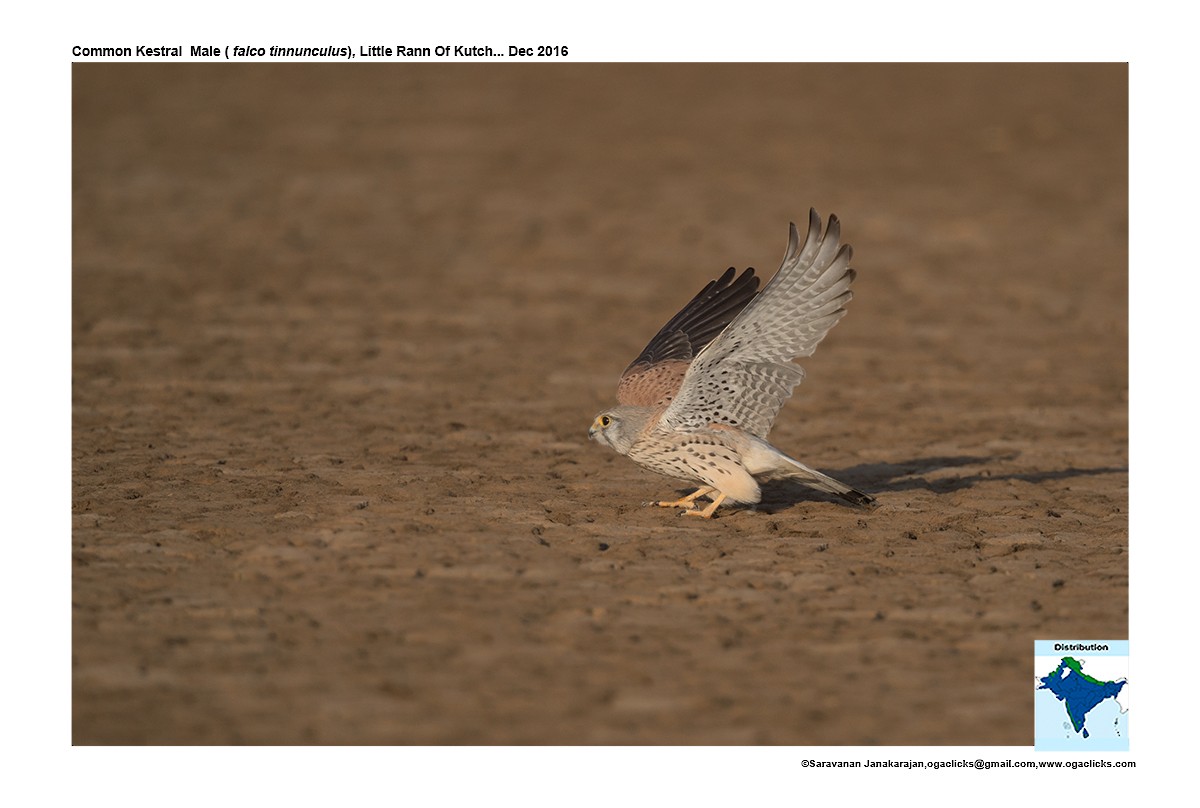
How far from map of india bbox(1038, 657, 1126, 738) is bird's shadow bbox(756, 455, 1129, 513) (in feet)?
7.32

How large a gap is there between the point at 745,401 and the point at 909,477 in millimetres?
1763

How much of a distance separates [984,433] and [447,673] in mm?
5211

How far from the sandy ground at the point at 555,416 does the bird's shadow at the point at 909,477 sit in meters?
0.04

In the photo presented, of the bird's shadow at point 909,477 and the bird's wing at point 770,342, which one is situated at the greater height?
the bird's wing at point 770,342

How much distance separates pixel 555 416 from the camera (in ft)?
32.5

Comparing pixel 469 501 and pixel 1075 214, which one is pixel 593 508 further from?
pixel 1075 214

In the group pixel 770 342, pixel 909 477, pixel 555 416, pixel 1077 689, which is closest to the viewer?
pixel 1077 689

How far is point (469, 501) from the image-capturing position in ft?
25.2

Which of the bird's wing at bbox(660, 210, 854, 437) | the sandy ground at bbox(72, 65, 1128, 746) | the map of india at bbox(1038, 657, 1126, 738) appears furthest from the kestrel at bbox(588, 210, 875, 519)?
the map of india at bbox(1038, 657, 1126, 738)

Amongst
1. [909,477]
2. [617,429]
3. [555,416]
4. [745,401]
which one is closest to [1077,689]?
[745,401]

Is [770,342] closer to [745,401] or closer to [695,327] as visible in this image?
[745,401]

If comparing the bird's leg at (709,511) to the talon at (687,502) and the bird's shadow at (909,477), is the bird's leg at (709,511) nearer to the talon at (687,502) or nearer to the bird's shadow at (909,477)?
the talon at (687,502)

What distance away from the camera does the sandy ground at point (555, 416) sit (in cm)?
562

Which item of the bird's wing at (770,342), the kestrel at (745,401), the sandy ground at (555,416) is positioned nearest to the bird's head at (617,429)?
the kestrel at (745,401)
